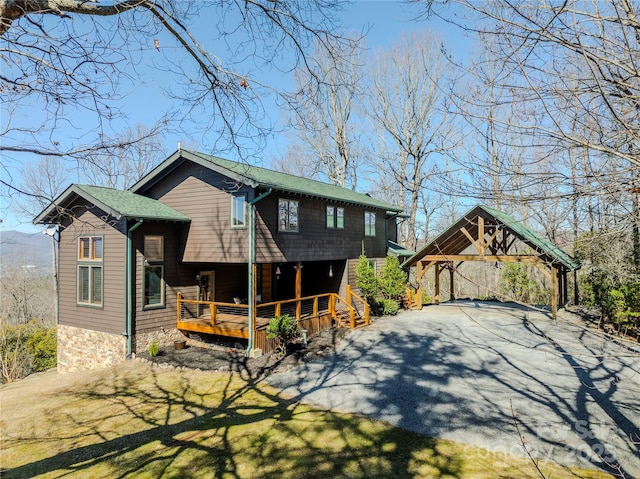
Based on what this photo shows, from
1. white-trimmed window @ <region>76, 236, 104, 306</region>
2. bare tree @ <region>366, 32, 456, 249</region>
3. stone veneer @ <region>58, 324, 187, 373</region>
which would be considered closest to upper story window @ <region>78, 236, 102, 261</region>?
white-trimmed window @ <region>76, 236, 104, 306</region>

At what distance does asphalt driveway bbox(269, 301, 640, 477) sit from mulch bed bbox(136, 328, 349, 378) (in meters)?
0.51

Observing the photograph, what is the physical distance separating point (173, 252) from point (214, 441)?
25.6 feet

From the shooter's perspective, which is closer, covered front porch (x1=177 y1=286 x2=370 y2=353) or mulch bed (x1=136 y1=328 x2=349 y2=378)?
mulch bed (x1=136 y1=328 x2=349 y2=378)

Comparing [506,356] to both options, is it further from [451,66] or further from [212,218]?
[212,218]

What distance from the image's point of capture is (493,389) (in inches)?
304

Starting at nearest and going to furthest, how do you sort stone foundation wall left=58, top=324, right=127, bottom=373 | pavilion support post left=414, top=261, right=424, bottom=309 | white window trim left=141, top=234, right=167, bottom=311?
stone foundation wall left=58, top=324, right=127, bottom=373, white window trim left=141, top=234, right=167, bottom=311, pavilion support post left=414, top=261, right=424, bottom=309

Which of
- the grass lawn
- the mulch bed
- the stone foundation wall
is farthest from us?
the stone foundation wall

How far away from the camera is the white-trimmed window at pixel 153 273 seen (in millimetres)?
11710

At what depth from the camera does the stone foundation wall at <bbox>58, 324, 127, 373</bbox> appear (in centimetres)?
1136

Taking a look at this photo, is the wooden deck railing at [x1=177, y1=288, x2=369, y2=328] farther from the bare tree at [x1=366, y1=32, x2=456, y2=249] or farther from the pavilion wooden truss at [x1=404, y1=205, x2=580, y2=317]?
the bare tree at [x1=366, y1=32, x2=456, y2=249]

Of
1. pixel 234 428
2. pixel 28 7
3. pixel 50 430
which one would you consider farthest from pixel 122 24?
pixel 50 430

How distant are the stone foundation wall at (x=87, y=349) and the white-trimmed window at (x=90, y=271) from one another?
111 cm

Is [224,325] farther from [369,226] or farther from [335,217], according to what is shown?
[369,226]

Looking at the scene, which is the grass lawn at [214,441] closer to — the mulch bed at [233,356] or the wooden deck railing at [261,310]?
the mulch bed at [233,356]
